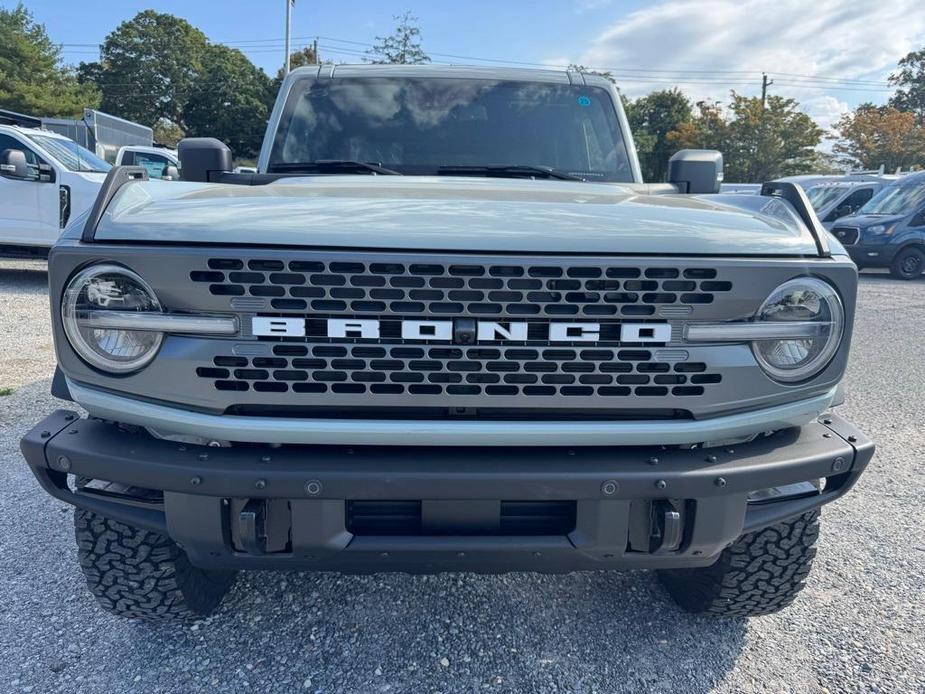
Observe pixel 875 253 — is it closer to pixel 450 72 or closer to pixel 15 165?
pixel 450 72

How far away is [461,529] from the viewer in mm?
1892

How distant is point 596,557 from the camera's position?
6.29ft

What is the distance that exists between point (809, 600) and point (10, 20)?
4906 centimetres

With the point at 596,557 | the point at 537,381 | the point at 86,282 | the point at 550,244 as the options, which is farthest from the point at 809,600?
the point at 86,282

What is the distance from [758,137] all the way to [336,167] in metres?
38.9

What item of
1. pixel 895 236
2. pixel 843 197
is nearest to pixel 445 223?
pixel 895 236

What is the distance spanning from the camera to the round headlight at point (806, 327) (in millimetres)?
1907

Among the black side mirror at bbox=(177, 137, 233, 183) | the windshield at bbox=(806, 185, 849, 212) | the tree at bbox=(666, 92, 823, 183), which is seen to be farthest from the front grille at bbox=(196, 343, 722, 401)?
the tree at bbox=(666, 92, 823, 183)

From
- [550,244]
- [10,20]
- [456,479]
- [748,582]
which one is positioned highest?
[10,20]

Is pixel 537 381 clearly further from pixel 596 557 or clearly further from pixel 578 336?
pixel 596 557

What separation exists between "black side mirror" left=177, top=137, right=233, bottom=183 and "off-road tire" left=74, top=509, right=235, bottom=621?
1.82 m

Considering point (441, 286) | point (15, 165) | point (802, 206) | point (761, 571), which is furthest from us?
point (15, 165)

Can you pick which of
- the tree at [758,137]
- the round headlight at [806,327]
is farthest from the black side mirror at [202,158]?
the tree at [758,137]

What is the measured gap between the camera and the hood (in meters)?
1.80
